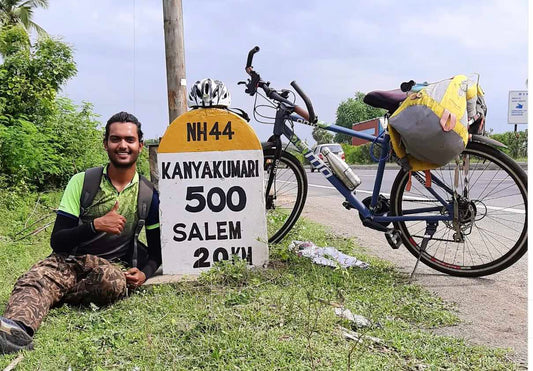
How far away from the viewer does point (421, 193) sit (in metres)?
4.22

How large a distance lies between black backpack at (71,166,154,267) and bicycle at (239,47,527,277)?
1.41 m

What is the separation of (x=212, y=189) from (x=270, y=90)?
3.98 feet

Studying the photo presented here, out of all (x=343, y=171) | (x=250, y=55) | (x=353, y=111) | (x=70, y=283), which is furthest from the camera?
(x=353, y=111)

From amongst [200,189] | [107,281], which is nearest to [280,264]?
[200,189]

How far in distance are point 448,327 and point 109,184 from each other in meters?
2.39

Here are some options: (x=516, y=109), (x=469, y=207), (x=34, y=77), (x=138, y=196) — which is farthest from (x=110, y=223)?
(x=516, y=109)

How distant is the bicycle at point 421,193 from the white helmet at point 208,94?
0.60m

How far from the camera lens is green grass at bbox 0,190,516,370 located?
7.81 feet

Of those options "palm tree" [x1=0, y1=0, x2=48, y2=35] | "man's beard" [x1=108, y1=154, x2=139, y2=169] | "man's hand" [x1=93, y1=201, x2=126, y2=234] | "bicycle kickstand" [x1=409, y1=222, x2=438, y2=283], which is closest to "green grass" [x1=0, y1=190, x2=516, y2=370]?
"bicycle kickstand" [x1=409, y1=222, x2=438, y2=283]

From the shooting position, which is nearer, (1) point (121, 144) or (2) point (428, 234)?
(1) point (121, 144)

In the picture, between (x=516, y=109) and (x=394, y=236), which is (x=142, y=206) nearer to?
(x=394, y=236)

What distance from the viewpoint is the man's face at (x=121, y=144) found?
11.7 feet

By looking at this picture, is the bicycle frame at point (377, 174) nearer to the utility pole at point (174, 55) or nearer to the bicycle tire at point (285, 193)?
the bicycle tire at point (285, 193)

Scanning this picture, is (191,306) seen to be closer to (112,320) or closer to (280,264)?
(112,320)
